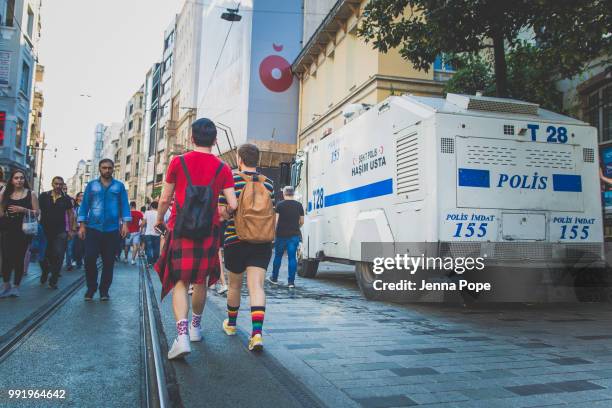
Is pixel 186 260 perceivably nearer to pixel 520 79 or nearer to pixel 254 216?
pixel 254 216

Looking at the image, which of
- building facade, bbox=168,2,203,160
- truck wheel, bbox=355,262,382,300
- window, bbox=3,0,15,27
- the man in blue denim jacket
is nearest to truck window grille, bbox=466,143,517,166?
truck wheel, bbox=355,262,382,300

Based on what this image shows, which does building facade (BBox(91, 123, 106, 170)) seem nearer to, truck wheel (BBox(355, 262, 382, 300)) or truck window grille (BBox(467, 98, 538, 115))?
truck wheel (BBox(355, 262, 382, 300))

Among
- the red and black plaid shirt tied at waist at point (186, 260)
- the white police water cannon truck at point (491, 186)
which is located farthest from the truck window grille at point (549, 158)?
the red and black plaid shirt tied at waist at point (186, 260)

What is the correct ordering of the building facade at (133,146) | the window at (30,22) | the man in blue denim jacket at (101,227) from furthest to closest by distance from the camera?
the building facade at (133,146) → the window at (30,22) → the man in blue denim jacket at (101,227)

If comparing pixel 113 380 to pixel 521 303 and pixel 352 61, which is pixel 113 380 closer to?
pixel 521 303

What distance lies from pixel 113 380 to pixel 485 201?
15.9 ft

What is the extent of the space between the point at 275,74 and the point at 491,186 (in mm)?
25391

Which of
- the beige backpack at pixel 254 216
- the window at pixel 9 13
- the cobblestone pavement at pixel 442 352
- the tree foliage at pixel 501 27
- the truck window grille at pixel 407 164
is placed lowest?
the cobblestone pavement at pixel 442 352

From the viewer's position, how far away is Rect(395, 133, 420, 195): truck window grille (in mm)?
6723

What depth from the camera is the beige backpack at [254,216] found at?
14.2 feet

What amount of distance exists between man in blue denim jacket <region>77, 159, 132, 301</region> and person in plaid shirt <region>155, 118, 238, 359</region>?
2915 mm

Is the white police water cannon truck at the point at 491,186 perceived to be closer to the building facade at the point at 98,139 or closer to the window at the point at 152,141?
the window at the point at 152,141

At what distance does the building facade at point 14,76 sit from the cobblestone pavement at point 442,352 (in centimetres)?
2301

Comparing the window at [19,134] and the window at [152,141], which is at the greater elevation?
the window at [152,141]
